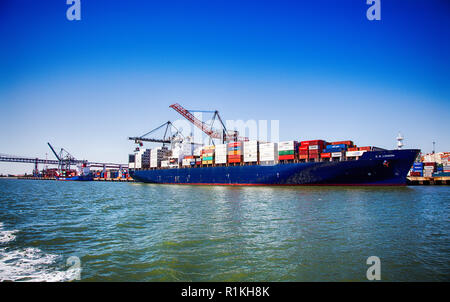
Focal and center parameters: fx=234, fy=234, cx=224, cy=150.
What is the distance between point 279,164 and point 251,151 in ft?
26.6

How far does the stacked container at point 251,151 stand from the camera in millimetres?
48594

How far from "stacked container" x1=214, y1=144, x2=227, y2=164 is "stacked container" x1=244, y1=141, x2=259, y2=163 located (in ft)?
17.7

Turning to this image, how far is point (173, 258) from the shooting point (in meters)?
7.93

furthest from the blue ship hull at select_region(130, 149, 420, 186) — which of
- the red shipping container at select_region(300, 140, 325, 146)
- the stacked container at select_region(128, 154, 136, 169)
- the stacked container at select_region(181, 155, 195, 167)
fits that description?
the stacked container at select_region(128, 154, 136, 169)

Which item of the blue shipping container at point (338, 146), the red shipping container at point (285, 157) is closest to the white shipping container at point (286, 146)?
the red shipping container at point (285, 157)

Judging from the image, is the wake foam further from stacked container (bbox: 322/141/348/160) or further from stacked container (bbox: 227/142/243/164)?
stacked container (bbox: 227/142/243/164)

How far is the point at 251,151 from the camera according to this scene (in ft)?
162

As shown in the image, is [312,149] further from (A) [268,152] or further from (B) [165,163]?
(B) [165,163]

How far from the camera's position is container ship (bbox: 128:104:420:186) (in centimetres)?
3597

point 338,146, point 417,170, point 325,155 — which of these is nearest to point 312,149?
point 325,155

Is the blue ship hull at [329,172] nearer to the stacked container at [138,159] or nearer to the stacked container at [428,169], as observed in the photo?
the stacked container at [138,159]

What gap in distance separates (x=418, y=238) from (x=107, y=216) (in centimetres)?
1751

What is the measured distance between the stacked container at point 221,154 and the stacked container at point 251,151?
17.7ft

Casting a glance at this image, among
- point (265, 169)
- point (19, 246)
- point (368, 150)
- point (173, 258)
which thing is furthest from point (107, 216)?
point (368, 150)
